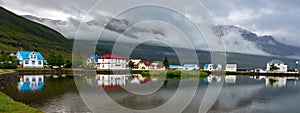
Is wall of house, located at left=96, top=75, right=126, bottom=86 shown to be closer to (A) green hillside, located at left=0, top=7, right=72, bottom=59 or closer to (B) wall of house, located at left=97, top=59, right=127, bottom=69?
(B) wall of house, located at left=97, top=59, right=127, bottom=69

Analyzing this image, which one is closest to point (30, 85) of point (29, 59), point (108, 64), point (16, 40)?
point (29, 59)

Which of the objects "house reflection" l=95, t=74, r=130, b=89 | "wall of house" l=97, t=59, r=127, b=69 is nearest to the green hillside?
"wall of house" l=97, t=59, r=127, b=69

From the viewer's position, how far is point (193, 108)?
797 inches

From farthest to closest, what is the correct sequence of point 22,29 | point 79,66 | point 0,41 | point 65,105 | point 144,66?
point 22,29 < point 0,41 < point 144,66 < point 79,66 < point 65,105

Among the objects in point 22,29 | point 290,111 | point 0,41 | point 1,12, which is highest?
point 1,12

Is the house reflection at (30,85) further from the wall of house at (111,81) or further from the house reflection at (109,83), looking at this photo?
the wall of house at (111,81)

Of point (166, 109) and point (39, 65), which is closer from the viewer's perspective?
point (166, 109)

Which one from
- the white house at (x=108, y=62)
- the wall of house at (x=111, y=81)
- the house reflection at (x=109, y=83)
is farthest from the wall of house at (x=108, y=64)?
the house reflection at (x=109, y=83)

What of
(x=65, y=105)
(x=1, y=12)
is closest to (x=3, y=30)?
(x=1, y=12)

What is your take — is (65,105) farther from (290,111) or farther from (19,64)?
(19,64)

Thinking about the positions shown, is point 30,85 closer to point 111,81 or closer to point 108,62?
point 111,81

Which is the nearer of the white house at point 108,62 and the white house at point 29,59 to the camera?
the white house at point 29,59

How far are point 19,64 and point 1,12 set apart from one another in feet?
462

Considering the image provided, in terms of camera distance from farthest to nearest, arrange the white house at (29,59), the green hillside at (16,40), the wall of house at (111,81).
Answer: the green hillside at (16,40) → the white house at (29,59) → the wall of house at (111,81)
